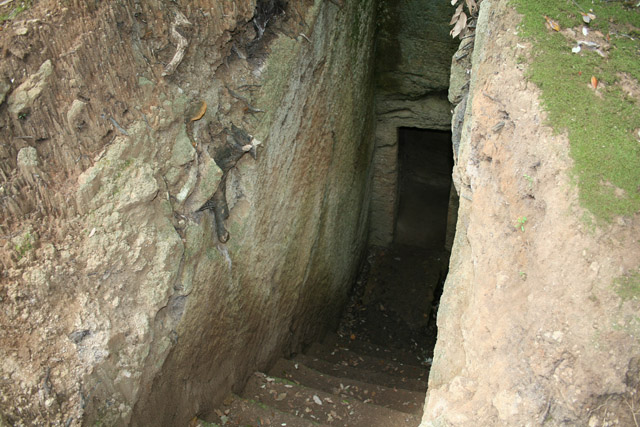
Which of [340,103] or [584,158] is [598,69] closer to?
[584,158]

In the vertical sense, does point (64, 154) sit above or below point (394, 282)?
above

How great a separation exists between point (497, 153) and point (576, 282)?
825mm

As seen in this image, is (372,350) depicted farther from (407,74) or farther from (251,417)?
(407,74)

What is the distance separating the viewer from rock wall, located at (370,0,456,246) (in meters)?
5.12

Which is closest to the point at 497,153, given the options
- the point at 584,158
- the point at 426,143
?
the point at 584,158

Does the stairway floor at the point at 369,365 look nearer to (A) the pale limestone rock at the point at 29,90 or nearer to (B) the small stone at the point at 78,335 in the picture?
(B) the small stone at the point at 78,335

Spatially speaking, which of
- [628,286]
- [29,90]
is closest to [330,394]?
[628,286]

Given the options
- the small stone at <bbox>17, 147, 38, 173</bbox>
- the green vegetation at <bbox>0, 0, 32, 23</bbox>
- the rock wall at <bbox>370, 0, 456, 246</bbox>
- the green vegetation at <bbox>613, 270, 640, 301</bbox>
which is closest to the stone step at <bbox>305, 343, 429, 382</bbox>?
the rock wall at <bbox>370, 0, 456, 246</bbox>

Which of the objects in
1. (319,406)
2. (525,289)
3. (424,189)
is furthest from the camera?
(424,189)

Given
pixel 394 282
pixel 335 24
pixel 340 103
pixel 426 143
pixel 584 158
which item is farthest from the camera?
pixel 426 143

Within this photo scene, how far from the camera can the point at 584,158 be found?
7.97ft

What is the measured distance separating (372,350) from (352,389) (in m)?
1.42

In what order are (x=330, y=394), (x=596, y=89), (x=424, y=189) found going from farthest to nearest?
(x=424, y=189)
(x=330, y=394)
(x=596, y=89)

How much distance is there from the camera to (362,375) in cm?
466
